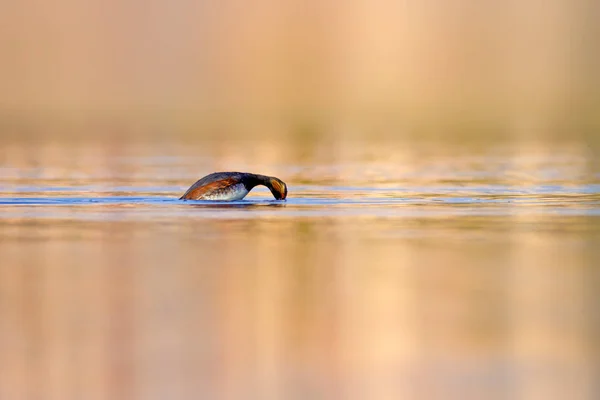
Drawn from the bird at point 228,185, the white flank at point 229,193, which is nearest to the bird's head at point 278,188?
the bird at point 228,185

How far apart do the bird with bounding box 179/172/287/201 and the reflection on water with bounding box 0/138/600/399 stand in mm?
241

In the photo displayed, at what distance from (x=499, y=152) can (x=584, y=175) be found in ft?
47.0

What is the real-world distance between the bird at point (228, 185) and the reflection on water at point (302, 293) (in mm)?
241

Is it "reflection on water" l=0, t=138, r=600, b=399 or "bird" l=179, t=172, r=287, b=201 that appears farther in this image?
"bird" l=179, t=172, r=287, b=201

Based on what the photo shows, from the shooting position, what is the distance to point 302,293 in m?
16.3

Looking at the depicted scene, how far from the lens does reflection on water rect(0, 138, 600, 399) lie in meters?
12.6

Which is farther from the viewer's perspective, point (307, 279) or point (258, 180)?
point (258, 180)

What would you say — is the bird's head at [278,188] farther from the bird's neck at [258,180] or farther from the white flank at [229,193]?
the white flank at [229,193]

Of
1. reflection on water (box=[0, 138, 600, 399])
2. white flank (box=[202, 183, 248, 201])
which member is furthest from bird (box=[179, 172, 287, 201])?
reflection on water (box=[0, 138, 600, 399])

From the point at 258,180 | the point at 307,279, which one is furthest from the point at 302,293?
the point at 258,180

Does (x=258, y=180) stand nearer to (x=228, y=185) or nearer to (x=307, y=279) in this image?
(x=228, y=185)

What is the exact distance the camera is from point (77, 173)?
116 ft

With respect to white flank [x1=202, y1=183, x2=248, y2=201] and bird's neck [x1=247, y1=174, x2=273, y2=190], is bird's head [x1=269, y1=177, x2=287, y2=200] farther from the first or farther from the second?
white flank [x1=202, y1=183, x2=248, y2=201]

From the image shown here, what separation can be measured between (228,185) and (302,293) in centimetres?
998
